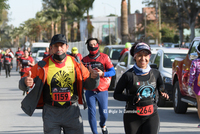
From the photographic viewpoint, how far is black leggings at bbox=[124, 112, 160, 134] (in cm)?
498

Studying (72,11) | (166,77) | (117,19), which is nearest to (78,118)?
(166,77)

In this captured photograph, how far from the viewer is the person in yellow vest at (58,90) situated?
195 inches

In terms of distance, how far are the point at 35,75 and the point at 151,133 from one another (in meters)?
1.57

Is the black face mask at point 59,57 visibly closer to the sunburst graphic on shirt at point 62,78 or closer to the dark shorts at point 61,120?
the sunburst graphic on shirt at point 62,78

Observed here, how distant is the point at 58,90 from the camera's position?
4977 mm

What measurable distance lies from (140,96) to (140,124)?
346 mm

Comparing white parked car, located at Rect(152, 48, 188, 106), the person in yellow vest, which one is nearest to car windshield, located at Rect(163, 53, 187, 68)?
white parked car, located at Rect(152, 48, 188, 106)

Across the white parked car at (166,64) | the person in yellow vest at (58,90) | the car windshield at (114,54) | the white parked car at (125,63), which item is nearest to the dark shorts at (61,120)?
the person in yellow vest at (58,90)

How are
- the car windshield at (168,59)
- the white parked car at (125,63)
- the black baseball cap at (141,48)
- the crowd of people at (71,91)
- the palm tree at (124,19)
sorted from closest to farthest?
1. the crowd of people at (71,91)
2. the black baseball cap at (141,48)
3. the car windshield at (168,59)
4. the white parked car at (125,63)
5. the palm tree at (124,19)

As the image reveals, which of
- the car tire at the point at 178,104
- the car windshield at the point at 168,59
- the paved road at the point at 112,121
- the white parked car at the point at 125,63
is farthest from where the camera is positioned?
the white parked car at the point at 125,63

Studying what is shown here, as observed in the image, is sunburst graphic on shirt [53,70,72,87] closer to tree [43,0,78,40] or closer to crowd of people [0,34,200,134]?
crowd of people [0,34,200,134]

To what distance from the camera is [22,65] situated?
1625 centimetres

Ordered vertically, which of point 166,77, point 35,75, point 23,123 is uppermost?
point 35,75

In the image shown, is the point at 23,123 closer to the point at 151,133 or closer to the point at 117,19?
the point at 151,133
